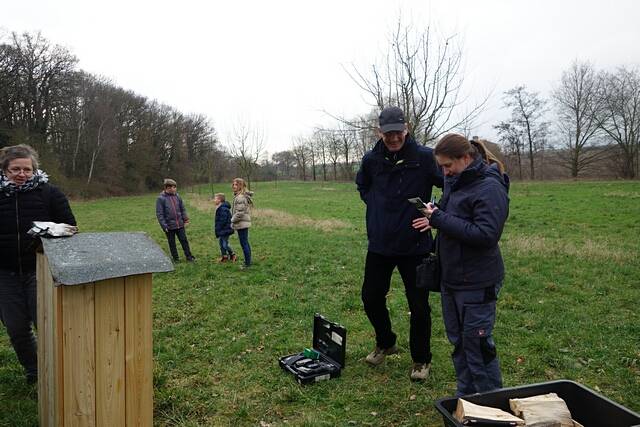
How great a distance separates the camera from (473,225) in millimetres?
2803

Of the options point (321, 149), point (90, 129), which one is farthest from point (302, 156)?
point (90, 129)

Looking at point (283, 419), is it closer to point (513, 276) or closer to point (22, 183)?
point (22, 183)

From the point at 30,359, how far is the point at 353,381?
284 centimetres

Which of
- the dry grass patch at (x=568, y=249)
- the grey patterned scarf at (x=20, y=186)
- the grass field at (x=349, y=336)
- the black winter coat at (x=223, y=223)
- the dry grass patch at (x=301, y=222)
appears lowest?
the grass field at (x=349, y=336)

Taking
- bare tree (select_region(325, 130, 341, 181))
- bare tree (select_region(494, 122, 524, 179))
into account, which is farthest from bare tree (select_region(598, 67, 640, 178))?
bare tree (select_region(325, 130, 341, 181))

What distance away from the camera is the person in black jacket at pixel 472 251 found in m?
2.83

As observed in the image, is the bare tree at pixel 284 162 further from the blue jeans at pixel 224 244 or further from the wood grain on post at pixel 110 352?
the wood grain on post at pixel 110 352

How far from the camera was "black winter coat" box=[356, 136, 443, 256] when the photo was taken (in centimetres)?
369

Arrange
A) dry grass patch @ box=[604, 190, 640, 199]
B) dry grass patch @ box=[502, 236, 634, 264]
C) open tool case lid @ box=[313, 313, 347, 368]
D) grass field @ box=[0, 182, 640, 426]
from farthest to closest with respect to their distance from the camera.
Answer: dry grass patch @ box=[604, 190, 640, 199] → dry grass patch @ box=[502, 236, 634, 264] → open tool case lid @ box=[313, 313, 347, 368] → grass field @ box=[0, 182, 640, 426]

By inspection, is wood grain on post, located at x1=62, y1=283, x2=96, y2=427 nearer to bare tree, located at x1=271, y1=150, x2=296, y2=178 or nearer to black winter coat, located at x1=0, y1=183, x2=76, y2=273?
black winter coat, located at x1=0, y1=183, x2=76, y2=273

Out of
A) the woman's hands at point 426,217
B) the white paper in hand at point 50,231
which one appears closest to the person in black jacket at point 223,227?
the white paper in hand at point 50,231

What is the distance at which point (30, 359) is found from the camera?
3844 millimetres

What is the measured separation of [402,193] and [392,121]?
605mm

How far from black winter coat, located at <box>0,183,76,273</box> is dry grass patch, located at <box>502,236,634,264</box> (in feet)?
28.2
